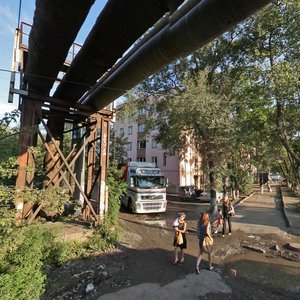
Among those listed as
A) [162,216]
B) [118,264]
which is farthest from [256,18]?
[118,264]

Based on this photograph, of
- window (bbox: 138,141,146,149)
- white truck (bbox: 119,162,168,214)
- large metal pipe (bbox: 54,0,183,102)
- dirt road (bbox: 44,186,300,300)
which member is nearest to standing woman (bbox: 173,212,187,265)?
dirt road (bbox: 44,186,300,300)

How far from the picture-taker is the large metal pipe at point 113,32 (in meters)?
4.10

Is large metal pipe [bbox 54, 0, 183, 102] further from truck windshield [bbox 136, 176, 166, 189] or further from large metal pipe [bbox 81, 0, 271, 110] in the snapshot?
truck windshield [bbox 136, 176, 166, 189]

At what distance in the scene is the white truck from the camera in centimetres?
1709

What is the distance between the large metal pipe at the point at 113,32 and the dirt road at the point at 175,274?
200 inches

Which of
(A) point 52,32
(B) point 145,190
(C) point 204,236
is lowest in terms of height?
(C) point 204,236

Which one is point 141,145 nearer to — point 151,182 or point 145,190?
point 151,182

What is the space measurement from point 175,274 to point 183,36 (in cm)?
581

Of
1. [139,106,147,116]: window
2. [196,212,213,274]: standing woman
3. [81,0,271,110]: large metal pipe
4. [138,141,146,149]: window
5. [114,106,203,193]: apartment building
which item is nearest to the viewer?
[81,0,271,110]: large metal pipe

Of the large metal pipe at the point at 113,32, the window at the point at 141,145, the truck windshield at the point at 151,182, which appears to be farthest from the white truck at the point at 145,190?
the window at the point at 141,145

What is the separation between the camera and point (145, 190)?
56.6ft

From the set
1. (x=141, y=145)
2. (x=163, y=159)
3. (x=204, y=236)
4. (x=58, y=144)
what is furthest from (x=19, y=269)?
(x=141, y=145)

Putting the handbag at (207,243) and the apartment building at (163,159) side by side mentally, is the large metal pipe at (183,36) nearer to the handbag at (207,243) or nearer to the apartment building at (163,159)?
the handbag at (207,243)

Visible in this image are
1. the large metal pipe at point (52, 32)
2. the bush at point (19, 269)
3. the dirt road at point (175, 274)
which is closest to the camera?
the bush at point (19, 269)
